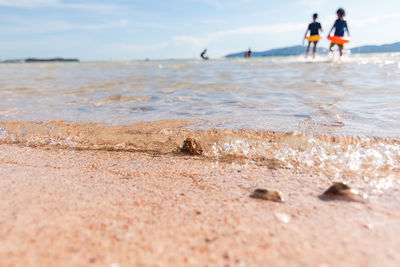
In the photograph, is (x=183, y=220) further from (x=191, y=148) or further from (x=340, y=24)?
(x=340, y=24)

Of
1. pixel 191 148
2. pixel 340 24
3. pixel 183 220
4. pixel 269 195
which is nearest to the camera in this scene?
pixel 183 220

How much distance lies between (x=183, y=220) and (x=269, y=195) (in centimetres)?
45

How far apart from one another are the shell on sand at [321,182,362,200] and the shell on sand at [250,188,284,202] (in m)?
0.23

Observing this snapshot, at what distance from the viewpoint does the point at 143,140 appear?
237 centimetres

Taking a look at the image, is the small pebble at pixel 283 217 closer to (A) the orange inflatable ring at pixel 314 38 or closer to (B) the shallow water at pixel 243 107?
(B) the shallow water at pixel 243 107

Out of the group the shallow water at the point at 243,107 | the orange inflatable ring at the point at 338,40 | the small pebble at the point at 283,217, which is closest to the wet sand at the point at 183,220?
the small pebble at the point at 283,217

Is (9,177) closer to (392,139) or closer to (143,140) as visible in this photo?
(143,140)

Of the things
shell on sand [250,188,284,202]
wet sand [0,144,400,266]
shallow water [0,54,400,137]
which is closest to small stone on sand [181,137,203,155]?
wet sand [0,144,400,266]

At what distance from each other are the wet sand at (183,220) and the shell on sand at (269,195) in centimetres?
4

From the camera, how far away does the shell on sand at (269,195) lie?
4.15 feet

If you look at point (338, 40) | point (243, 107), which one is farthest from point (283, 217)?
point (338, 40)

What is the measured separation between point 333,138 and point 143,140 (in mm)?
1577

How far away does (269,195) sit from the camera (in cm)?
128

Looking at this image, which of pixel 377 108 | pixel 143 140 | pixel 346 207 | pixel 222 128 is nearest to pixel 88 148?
pixel 143 140
